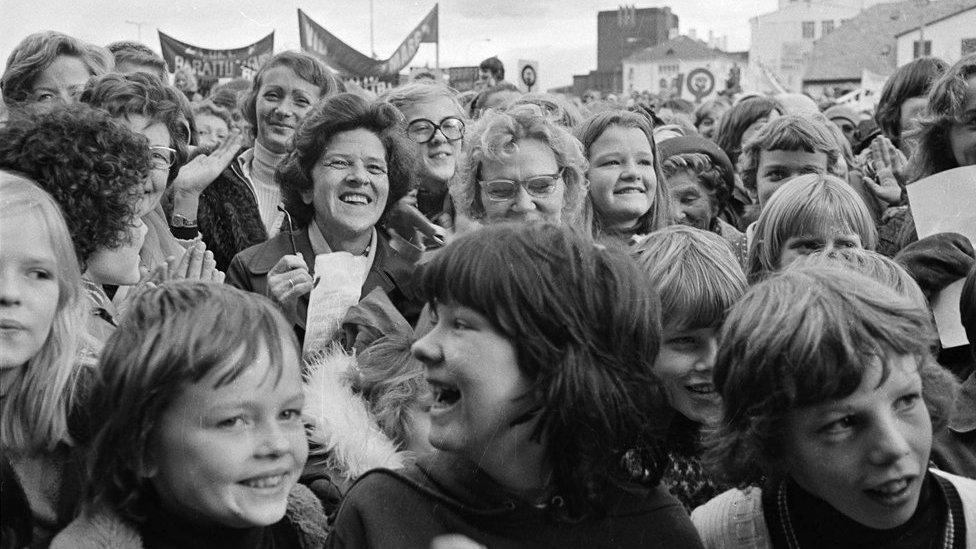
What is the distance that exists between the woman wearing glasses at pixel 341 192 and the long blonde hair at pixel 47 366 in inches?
49.1

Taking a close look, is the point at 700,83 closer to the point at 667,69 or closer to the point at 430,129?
the point at 430,129

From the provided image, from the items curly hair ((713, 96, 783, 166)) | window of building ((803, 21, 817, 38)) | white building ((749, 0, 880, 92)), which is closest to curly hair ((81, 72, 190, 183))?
curly hair ((713, 96, 783, 166))

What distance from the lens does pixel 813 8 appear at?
203 feet

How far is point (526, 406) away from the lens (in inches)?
88.4

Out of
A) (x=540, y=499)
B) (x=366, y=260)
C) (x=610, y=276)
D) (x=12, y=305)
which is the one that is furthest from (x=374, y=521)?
(x=366, y=260)

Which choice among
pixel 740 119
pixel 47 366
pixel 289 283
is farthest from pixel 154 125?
pixel 740 119

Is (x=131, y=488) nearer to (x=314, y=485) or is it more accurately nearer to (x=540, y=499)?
(x=314, y=485)

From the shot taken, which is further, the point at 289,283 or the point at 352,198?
the point at 352,198

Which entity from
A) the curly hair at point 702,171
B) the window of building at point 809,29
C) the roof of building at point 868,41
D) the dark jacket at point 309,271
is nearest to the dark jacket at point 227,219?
the dark jacket at point 309,271

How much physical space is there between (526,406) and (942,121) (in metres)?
2.81

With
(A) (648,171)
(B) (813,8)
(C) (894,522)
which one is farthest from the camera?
(B) (813,8)

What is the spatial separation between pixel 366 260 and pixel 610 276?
68.5 inches

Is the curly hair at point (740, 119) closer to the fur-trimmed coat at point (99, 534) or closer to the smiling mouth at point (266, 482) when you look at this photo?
the smiling mouth at point (266, 482)

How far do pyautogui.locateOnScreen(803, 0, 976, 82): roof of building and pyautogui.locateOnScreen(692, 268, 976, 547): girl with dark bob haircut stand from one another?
47180 millimetres
